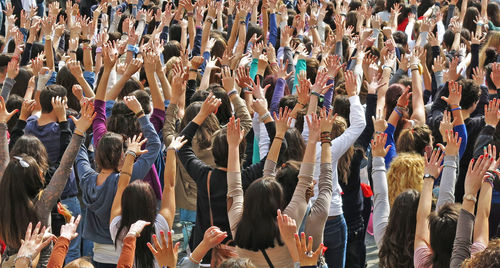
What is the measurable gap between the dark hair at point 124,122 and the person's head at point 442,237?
284 cm

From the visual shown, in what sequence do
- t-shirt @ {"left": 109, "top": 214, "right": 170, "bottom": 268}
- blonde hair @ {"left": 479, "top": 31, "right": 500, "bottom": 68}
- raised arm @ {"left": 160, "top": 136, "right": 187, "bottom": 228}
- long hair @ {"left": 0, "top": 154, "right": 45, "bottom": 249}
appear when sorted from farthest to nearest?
1. blonde hair @ {"left": 479, "top": 31, "right": 500, "bottom": 68}
2. long hair @ {"left": 0, "top": 154, "right": 45, "bottom": 249}
3. raised arm @ {"left": 160, "top": 136, "right": 187, "bottom": 228}
4. t-shirt @ {"left": 109, "top": 214, "right": 170, "bottom": 268}

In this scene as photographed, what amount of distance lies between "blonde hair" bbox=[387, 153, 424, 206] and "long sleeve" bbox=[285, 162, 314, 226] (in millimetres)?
1218

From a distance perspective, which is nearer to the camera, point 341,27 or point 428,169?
point 428,169

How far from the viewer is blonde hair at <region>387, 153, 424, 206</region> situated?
212 inches

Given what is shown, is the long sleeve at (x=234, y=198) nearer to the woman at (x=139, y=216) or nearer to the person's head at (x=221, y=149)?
the person's head at (x=221, y=149)

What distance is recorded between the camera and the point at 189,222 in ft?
21.5

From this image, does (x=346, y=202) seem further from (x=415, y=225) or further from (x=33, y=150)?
(x=33, y=150)

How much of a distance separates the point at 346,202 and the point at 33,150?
239 cm

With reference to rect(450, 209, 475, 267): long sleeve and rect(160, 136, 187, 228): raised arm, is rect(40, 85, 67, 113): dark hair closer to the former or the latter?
rect(160, 136, 187, 228): raised arm

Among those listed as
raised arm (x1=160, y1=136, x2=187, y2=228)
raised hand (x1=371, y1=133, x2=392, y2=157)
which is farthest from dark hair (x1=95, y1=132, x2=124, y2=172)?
raised hand (x1=371, y1=133, x2=392, y2=157)

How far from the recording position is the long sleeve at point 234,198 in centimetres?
445

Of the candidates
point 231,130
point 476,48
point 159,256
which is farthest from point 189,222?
point 476,48

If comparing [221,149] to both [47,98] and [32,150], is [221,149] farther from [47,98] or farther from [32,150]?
[47,98]

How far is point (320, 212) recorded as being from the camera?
4559 mm
